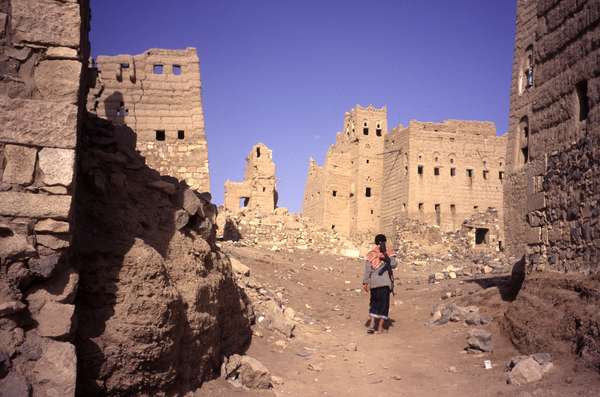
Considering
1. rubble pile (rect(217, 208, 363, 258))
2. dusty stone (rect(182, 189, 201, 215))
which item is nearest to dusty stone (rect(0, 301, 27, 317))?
dusty stone (rect(182, 189, 201, 215))

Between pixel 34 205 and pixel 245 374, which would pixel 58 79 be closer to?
pixel 34 205

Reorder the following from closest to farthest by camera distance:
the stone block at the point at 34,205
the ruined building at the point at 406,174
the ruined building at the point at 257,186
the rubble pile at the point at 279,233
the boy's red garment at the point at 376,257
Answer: the stone block at the point at 34,205 → the boy's red garment at the point at 376,257 → the rubble pile at the point at 279,233 → the ruined building at the point at 257,186 → the ruined building at the point at 406,174

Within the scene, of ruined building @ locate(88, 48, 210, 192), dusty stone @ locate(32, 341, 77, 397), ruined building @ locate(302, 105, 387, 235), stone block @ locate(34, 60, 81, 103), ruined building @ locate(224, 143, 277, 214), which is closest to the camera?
dusty stone @ locate(32, 341, 77, 397)

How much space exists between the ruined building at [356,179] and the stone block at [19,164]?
1339 inches

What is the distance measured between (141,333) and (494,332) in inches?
234

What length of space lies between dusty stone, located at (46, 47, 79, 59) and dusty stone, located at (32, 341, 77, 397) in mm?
2160

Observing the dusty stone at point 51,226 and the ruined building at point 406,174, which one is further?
the ruined building at point 406,174

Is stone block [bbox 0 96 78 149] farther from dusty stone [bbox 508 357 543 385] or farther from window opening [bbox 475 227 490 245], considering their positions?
window opening [bbox 475 227 490 245]

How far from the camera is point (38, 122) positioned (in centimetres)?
381

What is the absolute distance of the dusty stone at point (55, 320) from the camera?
11.6 ft

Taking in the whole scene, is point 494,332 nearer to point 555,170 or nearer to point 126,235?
point 555,170

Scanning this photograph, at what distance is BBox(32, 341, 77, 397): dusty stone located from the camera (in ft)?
10.8

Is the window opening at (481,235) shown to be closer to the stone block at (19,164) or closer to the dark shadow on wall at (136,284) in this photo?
the dark shadow on wall at (136,284)

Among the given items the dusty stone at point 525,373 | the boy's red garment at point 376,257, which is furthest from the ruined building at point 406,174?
the dusty stone at point 525,373
